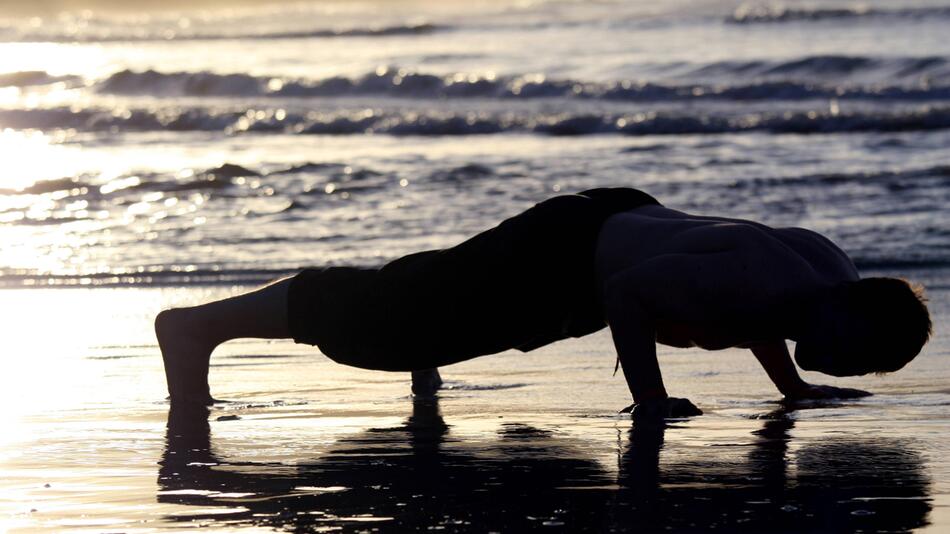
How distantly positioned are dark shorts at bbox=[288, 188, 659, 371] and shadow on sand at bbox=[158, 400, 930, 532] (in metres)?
0.26

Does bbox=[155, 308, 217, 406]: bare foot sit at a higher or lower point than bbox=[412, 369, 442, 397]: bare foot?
higher

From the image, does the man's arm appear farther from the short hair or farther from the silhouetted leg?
the silhouetted leg

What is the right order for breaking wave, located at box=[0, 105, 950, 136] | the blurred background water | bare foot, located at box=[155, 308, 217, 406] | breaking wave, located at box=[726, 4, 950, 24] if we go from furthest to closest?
breaking wave, located at box=[726, 4, 950, 24]
breaking wave, located at box=[0, 105, 950, 136]
the blurred background water
bare foot, located at box=[155, 308, 217, 406]

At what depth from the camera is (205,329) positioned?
4270 millimetres

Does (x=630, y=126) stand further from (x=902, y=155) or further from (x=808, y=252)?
(x=808, y=252)

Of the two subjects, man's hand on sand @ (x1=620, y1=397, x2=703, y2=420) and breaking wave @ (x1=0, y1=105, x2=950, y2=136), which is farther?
breaking wave @ (x1=0, y1=105, x2=950, y2=136)

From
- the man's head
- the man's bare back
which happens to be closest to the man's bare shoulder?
the man's bare back

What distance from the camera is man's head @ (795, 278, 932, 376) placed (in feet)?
11.6

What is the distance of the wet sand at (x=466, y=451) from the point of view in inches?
121

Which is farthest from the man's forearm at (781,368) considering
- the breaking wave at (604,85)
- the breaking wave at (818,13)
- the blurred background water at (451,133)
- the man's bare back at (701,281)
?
the breaking wave at (818,13)

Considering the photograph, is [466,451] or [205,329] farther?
[205,329]

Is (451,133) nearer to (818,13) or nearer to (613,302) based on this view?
(613,302)

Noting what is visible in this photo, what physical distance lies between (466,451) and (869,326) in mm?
1046

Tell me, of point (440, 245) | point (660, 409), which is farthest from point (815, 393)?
point (440, 245)
